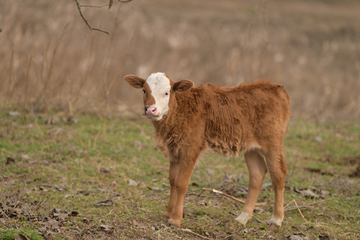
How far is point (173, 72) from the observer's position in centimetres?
1126

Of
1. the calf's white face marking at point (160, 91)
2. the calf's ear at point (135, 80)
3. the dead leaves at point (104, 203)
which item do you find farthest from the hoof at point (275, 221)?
the calf's ear at point (135, 80)

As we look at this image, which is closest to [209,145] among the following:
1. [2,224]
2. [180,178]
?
[180,178]

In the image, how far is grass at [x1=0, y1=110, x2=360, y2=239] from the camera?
14.1 ft

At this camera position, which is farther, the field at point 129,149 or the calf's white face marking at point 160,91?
the field at point 129,149

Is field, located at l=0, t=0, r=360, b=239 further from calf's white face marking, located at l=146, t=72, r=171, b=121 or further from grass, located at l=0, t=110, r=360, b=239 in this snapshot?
calf's white face marking, located at l=146, t=72, r=171, b=121

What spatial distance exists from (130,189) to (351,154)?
5.02 m

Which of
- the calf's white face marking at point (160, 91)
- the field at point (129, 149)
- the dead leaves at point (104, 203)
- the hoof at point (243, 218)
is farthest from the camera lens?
the dead leaves at point (104, 203)

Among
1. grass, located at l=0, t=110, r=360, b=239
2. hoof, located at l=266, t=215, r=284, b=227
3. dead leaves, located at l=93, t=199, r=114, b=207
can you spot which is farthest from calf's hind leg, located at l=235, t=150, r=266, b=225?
dead leaves, located at l=93, t=199, r=114, b=207

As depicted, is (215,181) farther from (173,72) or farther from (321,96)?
(321,96)

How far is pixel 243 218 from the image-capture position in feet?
15.8

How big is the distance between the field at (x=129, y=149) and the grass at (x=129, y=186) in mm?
20

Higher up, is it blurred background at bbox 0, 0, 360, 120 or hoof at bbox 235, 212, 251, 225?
A: blurred background at bbox 0, 0, 360, 120

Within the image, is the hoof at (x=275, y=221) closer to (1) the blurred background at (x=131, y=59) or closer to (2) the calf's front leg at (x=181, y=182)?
(2) the calf's front leg at (x=181, y=182)

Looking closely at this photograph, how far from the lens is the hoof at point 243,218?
4.79 metres
